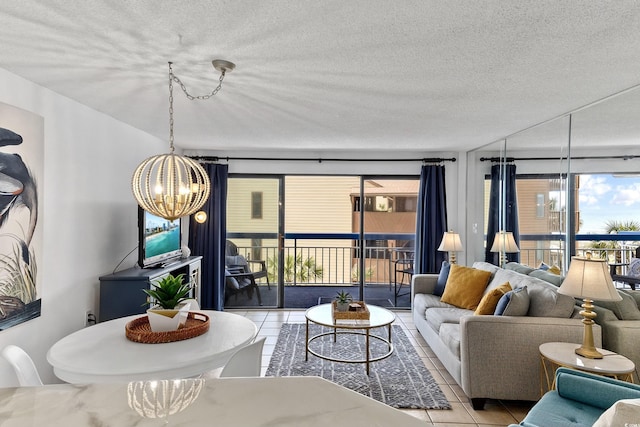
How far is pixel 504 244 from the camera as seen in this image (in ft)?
13.9

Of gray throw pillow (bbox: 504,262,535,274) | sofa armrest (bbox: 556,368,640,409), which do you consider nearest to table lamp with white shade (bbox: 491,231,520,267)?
gray throw pillow (bbox: 504,262,535,274)

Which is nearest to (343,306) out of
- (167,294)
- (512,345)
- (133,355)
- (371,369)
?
(371,369)

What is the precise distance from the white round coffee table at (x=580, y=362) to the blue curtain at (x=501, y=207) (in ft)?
5.67

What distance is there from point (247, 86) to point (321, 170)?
2.77 meters

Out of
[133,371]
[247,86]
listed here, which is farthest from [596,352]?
[247,86]

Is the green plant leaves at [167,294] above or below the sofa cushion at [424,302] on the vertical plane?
above

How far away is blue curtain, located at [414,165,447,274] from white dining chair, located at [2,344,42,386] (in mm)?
4406

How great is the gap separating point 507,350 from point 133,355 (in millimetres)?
2454

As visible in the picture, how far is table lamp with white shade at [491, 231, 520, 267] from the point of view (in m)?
4.11

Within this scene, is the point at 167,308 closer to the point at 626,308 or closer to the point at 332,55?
the point at 332,55

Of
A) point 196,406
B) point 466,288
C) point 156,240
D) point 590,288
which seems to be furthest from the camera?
point 466,288

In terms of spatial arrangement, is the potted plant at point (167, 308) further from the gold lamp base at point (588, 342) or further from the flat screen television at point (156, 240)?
the gold lamp base at point (588, 342)

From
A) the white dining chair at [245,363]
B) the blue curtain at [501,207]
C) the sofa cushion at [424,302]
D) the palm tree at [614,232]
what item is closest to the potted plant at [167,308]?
the white dining chair at [245,363]

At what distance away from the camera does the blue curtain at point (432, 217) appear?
16.6ft
